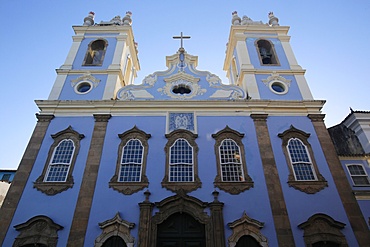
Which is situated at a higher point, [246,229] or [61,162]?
[61,162]

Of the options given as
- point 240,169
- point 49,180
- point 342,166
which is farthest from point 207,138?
point 49,180

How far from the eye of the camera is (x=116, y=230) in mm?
11156

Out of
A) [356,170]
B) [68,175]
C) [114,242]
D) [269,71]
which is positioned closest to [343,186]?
[356,170]

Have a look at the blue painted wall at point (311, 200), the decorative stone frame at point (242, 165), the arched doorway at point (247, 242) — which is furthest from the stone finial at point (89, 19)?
the arched doorway at point (247, 242)

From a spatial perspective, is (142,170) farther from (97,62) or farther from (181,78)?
(97,62)

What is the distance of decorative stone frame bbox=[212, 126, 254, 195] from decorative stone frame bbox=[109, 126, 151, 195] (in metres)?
3.22

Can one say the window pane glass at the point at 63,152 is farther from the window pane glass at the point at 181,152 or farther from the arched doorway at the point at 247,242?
the arched doorway at the point at 247,242

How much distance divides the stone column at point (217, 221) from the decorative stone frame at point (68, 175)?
245 inches

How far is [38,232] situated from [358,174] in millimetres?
14183

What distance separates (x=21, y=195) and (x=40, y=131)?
333cm

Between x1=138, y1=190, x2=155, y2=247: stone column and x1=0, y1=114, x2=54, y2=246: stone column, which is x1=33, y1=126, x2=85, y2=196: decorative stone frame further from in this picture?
x1=138, y1=190, x2=155, y2=247: stone column

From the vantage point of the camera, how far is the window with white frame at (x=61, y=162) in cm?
1266

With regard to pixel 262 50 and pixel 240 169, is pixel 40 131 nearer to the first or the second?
pixel 240 169

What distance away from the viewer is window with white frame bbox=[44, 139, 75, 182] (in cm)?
1266
